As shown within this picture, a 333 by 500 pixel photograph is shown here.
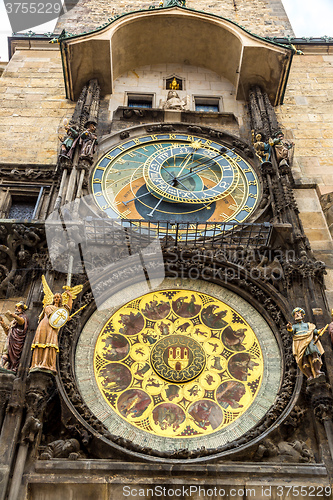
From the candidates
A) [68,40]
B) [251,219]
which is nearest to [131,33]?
[68,40]

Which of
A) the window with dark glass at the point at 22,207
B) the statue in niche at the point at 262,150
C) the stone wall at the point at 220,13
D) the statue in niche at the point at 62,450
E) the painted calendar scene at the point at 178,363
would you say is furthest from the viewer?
the stone wall at the point at 220,13

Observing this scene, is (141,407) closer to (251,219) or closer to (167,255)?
(167,255)

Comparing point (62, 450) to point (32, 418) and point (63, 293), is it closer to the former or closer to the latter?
point (32, 418)

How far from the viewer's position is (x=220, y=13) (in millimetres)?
18281

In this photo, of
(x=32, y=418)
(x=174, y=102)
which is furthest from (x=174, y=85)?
(x=32, y=418)

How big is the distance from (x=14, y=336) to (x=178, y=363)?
234cm

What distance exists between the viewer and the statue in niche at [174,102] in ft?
42.7

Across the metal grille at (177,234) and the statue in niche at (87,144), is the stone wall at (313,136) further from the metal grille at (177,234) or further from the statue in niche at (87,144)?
the statue in niche at (87,144)

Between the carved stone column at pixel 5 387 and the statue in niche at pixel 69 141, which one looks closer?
the carved stone column at pixel 5 387

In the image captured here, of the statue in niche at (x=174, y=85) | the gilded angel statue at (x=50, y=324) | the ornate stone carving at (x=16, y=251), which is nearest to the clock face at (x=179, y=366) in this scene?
the gilded angel statue at (x=50, y=324)

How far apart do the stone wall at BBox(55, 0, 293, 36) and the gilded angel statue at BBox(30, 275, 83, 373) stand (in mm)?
11475

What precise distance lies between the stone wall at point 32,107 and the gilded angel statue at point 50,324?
4.61m

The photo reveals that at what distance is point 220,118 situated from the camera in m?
12.8

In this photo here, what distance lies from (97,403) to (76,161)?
5.18 metres
